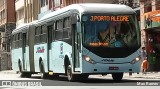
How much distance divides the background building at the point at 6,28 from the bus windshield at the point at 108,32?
5809 centimetres

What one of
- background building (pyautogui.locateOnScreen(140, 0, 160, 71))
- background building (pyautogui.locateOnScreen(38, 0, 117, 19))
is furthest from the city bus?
background building (pyautogui.locateOnScreen(38, 0, 117, 19))

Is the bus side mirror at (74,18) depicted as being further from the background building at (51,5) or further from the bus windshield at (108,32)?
the background building at (51,5)

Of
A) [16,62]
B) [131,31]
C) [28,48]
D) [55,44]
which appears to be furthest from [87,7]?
[16,62]

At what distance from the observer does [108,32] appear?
20594 mm

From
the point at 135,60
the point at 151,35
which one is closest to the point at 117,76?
the point at 135,60

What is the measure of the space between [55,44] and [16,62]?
1099 centimetres

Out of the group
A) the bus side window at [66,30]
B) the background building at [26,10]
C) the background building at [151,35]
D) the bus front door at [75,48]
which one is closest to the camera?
Result: the bus front door at [75,48]

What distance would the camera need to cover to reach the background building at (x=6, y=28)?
79.2m

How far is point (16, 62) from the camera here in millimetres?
34781

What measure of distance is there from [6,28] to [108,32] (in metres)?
62.2

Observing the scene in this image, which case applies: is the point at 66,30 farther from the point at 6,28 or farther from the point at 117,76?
the point at 6,28

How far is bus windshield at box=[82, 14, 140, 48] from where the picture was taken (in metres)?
20.5

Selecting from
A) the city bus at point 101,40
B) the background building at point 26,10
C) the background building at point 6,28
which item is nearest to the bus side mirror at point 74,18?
the city bus at point 101,40

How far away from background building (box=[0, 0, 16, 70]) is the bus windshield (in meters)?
58.1
